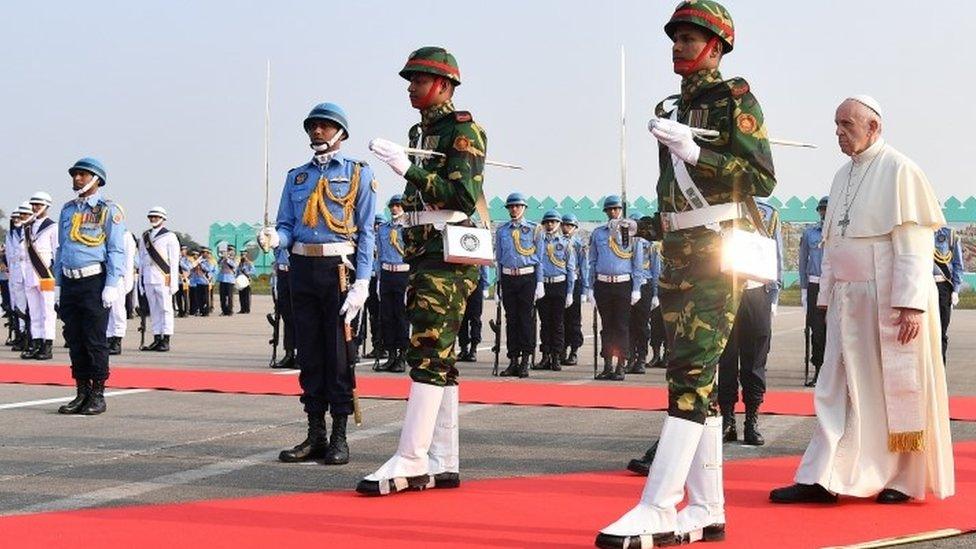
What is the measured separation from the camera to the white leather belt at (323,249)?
8.18m

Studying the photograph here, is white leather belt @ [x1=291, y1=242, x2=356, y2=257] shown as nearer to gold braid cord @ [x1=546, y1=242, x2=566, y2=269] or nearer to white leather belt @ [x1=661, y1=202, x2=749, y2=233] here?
white leather belt @ [x1=661, y1=202, x2=749, y2=233]

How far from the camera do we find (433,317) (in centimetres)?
702

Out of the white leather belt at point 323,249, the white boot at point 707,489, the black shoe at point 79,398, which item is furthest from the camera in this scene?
the black shoe at point 79,398

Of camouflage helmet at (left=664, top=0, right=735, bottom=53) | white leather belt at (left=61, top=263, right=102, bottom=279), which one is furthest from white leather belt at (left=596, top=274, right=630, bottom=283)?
camouflage helmet at (left=664, top=0, right=735, bottom=53)

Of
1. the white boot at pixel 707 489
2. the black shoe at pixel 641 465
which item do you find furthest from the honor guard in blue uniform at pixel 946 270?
the white boot at pixel 707 489

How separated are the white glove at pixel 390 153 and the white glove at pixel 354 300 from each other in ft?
5.21

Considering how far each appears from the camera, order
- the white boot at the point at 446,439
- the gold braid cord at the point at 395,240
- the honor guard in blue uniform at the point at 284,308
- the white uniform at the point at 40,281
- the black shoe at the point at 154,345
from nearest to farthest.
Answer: the white boot at the point at 446,439, the honor guard in blue uniform at the point at 284,308, the gold braid cord at the point at 395,240, the white uniform at the point at 40,281, the black shoe at the point at 154,345

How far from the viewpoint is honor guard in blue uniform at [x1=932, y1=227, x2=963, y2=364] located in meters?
14.4

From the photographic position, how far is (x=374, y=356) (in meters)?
17.5

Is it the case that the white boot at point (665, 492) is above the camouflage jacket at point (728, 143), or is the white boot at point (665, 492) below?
below

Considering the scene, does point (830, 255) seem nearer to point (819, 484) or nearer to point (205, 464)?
point (819, 484)

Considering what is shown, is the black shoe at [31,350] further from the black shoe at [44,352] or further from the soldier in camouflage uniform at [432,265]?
the soldier in camouflage uniform at [432,265]

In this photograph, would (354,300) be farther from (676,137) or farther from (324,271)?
(676,137)

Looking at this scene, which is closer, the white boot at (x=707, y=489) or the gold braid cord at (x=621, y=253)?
the white boot at (x=707, y=489)
